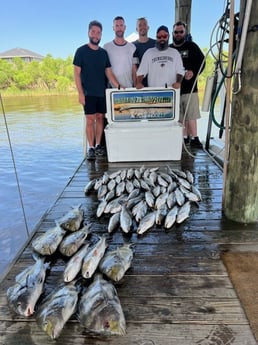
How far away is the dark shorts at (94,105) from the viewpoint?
4074mm

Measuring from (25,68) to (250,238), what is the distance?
113 ft

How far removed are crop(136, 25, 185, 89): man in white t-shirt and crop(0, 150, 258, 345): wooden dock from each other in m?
2.06

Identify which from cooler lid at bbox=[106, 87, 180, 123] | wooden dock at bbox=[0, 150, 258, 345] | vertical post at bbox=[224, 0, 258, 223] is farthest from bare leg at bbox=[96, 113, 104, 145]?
vertical post at bbox=[224, 0, 258, 223]

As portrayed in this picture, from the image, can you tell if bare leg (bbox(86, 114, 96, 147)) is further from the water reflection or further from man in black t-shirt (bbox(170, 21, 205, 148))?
man in black t-shirt (bbox(170, 21, 205, 148))

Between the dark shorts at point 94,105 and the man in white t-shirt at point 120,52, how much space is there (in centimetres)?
42

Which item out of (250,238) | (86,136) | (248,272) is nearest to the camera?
(248,272)

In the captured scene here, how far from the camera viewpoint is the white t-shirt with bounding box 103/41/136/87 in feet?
13.3

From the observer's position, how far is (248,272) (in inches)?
66.1

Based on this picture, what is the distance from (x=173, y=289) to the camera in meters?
1.56

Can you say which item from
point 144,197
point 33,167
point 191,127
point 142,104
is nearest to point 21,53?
point 33,167

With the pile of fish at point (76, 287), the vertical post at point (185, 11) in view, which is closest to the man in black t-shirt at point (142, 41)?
the vertical post at point (185, 11)

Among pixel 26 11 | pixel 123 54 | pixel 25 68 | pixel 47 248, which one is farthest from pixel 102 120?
pixel 26 11

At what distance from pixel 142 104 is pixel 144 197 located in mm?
1685

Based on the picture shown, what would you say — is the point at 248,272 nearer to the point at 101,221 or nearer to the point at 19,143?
the point at 101,221
